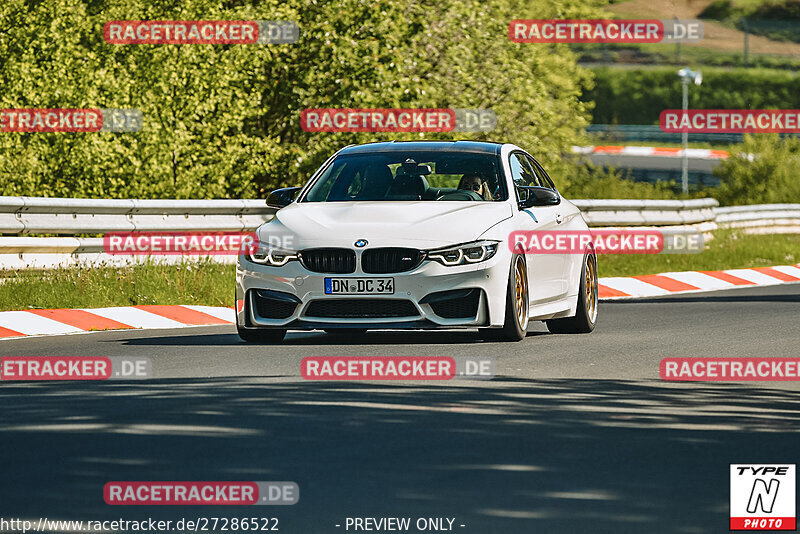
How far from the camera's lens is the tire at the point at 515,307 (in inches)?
487

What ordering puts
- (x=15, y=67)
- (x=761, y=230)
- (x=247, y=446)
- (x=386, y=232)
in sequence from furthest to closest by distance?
(x=761, y=230)
(x=15, y=67)
(x=386, y=232)
(x=247, y=446)

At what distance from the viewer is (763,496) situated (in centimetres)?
642

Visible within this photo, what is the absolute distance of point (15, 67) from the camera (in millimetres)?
24000

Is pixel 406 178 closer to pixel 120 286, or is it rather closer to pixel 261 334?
pixel 261 334

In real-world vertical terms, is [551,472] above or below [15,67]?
below

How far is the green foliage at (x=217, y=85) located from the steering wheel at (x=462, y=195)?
11.7m

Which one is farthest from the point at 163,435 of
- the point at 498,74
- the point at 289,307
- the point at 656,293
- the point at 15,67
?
the point at 498,74

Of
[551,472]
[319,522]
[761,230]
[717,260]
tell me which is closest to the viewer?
[319,522]

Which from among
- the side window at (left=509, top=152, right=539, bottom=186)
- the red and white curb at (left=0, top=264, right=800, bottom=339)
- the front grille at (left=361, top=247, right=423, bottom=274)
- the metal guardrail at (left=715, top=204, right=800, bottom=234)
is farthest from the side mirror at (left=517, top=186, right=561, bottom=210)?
the metal guardrail at (left=715, top=204, right=800, bottom=234)

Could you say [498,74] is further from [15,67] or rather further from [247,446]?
[247,446]

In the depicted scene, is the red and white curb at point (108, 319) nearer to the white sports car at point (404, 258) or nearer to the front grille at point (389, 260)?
the white sports car at point (404, 258)

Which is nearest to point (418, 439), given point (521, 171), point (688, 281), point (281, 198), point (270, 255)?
point (270, 255)

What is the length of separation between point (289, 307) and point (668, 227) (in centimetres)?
1595

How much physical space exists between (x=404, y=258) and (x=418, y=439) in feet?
14.8
